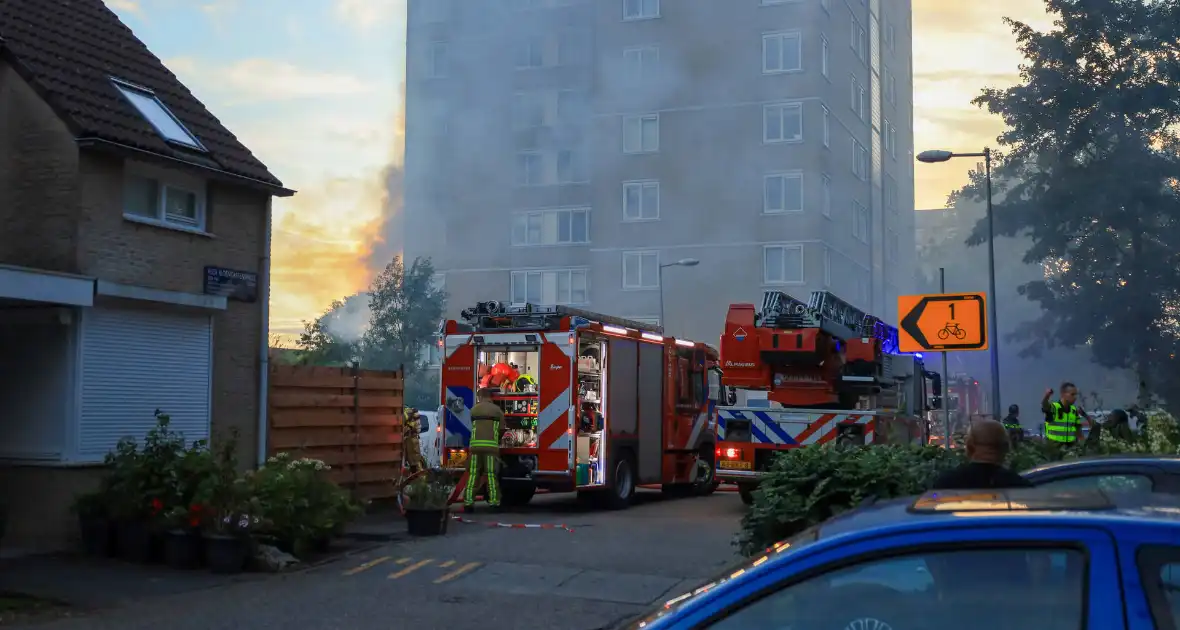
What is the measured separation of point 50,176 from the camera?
11969 millimetres

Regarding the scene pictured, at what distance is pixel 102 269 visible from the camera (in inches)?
473

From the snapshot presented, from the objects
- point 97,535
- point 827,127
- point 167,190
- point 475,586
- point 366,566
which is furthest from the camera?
point 827,127

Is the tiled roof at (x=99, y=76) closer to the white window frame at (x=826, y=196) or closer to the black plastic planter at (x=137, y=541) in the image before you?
the black plastic planter at (x=137, y=541)

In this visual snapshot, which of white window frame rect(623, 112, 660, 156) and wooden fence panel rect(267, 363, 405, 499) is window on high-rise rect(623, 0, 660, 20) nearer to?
white window frame rect(623, 112, 660, 156)

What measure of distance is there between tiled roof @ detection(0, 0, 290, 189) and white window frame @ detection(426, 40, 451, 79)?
97.6ft

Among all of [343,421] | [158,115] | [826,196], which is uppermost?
[826,196]

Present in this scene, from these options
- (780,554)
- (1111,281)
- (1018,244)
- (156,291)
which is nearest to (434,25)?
(1111,281)

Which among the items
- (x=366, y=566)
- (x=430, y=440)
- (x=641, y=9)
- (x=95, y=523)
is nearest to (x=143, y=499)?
(x=95, y=523)

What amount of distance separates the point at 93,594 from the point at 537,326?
821 cm

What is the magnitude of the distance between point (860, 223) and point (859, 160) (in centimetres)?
259

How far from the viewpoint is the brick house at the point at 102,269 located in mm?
11734

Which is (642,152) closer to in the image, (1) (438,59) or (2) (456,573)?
(1) (438,59)

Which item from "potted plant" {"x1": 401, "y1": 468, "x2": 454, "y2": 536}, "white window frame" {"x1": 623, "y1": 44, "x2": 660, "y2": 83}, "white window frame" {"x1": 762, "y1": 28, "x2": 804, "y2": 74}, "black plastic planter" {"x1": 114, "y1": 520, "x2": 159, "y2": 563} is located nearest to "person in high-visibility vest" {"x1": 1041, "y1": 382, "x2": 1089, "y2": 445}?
"potted plant" {"x1": 401, "y1": 468, "x2": 454, "y2": 536}

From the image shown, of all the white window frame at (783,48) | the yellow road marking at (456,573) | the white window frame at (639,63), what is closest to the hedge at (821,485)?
the yellow road marking at (456,573)
